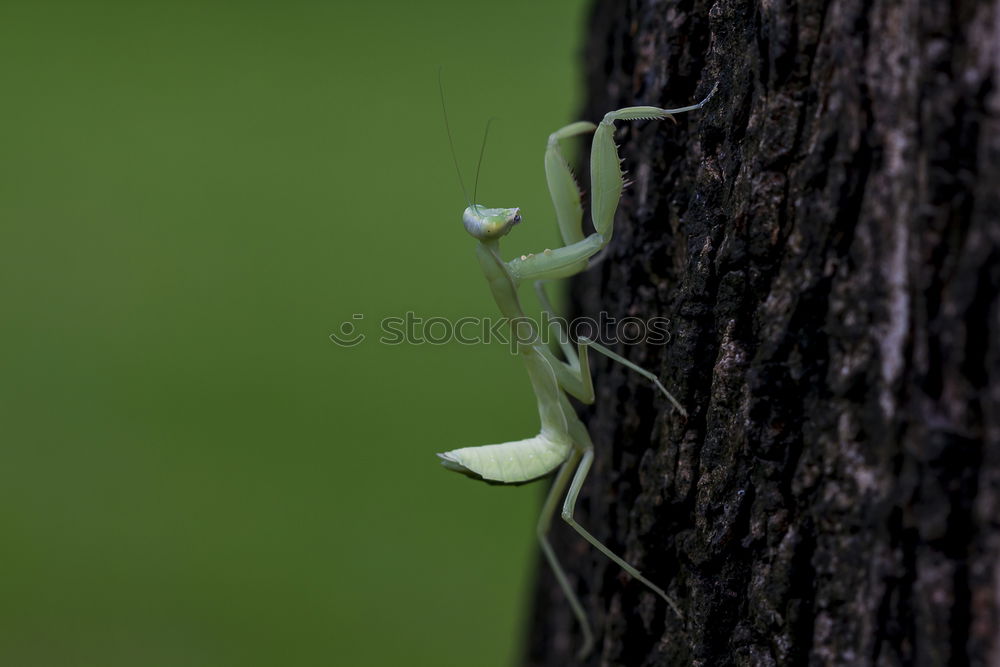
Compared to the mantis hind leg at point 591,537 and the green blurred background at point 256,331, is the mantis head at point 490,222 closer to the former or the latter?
the mantis hind leg at point 591,537

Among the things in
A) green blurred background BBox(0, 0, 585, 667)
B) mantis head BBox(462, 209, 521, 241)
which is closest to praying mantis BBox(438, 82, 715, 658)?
mantis head BBox(462, 209, 521, 241)

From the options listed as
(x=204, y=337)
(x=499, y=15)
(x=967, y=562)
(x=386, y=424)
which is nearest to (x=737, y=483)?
(x=967, y=562)

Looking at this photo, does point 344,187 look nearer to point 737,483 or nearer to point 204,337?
point 204,337

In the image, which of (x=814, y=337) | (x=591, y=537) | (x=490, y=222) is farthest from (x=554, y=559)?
(x=814, y=337)

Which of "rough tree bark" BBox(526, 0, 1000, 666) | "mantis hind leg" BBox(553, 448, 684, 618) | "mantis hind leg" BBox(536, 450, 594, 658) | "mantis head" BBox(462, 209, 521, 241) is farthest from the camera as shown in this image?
"mantis hind leg" BBox(536, 450, 594, 658)

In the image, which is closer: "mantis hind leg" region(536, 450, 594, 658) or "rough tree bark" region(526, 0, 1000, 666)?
"rough tree bark" region(526, 0, 1000, 666)

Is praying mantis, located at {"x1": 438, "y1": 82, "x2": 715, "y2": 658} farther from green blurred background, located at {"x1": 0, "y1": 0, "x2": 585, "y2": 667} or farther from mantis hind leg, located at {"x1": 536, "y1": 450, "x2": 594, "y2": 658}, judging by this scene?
green blurred background, located at {"x1": 0, "y1": 0, "x2": 585, "y2": 667}
